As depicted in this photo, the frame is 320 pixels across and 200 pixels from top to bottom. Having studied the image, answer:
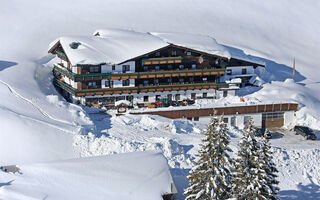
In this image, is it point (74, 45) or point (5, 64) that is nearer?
point (74, 45)

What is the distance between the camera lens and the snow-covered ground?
4438cm

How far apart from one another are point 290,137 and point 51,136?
938 inches

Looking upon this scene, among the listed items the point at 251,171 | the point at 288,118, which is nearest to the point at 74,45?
the point at 288,118

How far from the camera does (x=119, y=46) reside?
59.5 meters

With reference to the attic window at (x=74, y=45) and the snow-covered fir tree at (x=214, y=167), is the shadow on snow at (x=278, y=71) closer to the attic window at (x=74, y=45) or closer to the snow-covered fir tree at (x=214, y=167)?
the attic window at (x=74, y=45)

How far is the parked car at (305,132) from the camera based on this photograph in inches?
Answer: 2053

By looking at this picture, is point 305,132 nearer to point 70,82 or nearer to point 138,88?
point 138,88

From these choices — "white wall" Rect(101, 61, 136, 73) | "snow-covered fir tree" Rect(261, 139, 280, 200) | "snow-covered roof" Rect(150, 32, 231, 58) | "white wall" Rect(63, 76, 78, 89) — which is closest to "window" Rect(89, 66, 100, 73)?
"white wall" Rect(101, 61, 136, 73)

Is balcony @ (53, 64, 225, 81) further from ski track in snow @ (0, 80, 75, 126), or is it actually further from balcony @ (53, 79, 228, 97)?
ski track in snow @ (0, 80, 75, 126)

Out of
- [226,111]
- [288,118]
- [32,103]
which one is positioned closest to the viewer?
[32,103]

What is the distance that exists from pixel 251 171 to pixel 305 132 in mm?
25837

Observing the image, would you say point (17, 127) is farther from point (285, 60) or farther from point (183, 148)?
point (285, 60)

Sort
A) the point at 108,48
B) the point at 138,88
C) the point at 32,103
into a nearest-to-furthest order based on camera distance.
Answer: the point at 32,103 < the point at 138,88 < the point at 108,48

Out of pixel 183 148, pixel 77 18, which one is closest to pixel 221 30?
pixel 77 18
